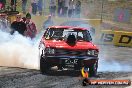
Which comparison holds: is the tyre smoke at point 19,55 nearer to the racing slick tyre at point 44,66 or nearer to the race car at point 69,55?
the racing slick tyre at point 44,66

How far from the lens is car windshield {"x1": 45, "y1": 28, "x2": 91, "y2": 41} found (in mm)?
11906

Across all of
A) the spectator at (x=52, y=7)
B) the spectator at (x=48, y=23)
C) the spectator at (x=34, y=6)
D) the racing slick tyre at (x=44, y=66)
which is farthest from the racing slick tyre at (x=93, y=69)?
the spectator at (x=52, y=7)

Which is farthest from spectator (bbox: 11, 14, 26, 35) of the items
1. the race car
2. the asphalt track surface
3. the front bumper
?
the front bumper

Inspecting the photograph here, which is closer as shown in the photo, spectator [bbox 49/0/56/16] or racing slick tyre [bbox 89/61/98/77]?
racing slick tyre [bbox 89/61/98/77]

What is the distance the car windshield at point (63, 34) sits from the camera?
11.9m

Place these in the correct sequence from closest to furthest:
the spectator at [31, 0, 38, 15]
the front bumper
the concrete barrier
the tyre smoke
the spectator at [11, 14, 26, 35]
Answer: the front bumper → the tyre smoke → the spectator at [11, 14, 26, 35] → the concrete barrier → the spectator at [31, 0, 38, 15]

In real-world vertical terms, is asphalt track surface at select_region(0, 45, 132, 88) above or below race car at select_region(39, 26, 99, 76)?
below

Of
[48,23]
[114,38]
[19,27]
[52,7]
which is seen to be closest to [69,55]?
[19,27]

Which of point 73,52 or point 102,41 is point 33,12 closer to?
point 102,41

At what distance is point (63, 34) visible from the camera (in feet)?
39.3

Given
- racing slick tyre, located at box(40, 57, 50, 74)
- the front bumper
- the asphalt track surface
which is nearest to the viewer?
the asphalt track surface

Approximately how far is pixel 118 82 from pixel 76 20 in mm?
16408

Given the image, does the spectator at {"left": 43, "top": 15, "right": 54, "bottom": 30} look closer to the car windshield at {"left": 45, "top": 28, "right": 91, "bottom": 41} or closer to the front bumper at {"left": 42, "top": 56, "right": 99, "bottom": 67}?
the car windshield at {"left": 45, "top": 28, "right": 91, "bottom": 41}

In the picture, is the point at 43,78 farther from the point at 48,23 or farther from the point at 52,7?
the point at 52,7
